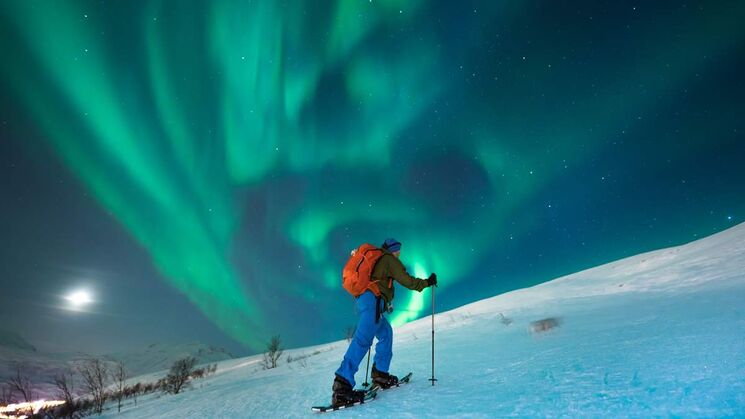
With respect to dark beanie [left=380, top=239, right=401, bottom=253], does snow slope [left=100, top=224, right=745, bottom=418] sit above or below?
below

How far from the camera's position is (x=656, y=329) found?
4.06 m

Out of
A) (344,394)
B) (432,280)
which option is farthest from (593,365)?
(344,394)

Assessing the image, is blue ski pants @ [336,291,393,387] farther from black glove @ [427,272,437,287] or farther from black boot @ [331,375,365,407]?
black glove @ [427,272,437,287]

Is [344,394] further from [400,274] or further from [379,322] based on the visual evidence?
[400,274]

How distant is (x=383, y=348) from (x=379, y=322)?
390mm

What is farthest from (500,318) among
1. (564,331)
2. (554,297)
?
(564,331)

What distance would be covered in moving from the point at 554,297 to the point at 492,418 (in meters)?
7.96

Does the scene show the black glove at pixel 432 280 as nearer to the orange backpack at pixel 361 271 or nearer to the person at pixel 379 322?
the person at pixel 379 322

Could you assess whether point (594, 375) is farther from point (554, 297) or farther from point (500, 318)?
point (554, 297)

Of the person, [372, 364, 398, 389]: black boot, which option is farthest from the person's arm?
[372, 364, 398, 389]: black boot

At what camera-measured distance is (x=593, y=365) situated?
3217 mm

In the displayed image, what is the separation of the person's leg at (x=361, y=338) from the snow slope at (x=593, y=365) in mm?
444

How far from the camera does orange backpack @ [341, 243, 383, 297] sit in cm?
421

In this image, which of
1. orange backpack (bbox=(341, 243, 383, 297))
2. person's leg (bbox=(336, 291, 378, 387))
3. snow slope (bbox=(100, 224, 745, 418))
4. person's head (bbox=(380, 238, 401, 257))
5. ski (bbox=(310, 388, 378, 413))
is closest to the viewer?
snow slope (bbox=(100, 224, 745, 418))
